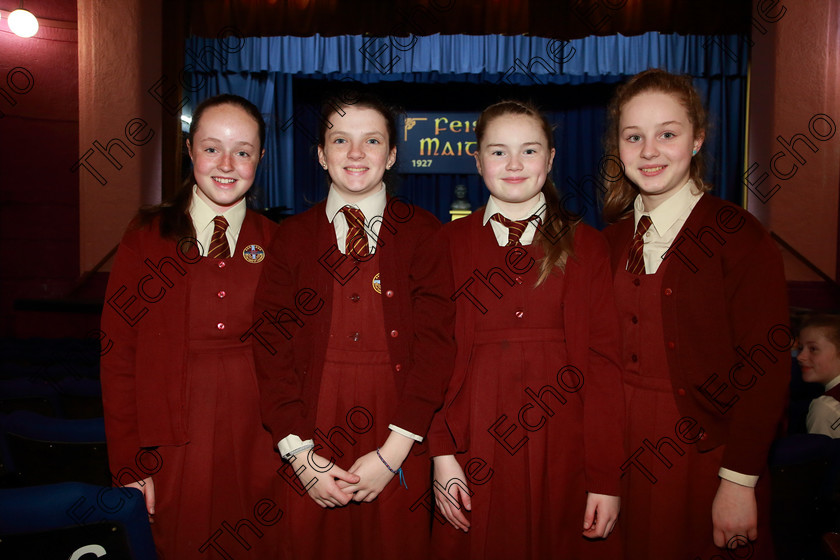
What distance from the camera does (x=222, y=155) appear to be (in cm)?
157

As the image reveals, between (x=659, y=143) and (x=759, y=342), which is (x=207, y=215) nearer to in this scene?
(x=659, y=143)

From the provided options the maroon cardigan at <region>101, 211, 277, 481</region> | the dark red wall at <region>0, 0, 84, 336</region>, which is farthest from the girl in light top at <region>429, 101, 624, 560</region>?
the dark red wall at <region>0, 0, 84, 336</region>

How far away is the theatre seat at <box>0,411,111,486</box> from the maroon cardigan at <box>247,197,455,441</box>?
0.50 metres

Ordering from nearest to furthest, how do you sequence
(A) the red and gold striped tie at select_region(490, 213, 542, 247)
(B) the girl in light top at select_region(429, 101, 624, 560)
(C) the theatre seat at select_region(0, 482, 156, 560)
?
(C) the theatre seat at select_region(0, 482, 156, 560), (B) the girl in light top at select_region(429, 101, 624, 560), (A) the red and gold striped tie at select_region(490, 213, 542, 247)

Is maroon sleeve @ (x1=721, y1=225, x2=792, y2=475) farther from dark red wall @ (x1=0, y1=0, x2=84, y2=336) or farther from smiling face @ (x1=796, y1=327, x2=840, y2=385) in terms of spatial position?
dark red wall @ (x1=0, y1=0, x2=84, y2=336)

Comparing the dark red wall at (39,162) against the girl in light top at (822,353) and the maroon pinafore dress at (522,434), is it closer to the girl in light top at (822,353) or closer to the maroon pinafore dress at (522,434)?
the maroon pinafore dress at (522,434)

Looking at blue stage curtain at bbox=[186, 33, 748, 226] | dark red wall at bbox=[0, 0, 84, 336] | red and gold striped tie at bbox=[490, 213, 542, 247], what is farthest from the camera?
blue stage curtain at bbox=[186, 33, 748, 226]

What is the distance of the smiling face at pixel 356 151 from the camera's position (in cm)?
149

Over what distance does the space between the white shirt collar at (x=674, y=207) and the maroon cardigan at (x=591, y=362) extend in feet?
0.51

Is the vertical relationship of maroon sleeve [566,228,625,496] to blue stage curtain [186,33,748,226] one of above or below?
below

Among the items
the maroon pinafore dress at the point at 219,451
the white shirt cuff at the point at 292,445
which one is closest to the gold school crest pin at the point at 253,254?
the maroon pinafore dress at the point at 219,451

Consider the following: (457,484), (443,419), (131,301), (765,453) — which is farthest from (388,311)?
(765,453)

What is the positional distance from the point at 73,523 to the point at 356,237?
83 cm

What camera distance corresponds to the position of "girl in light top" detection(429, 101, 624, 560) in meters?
1.40
